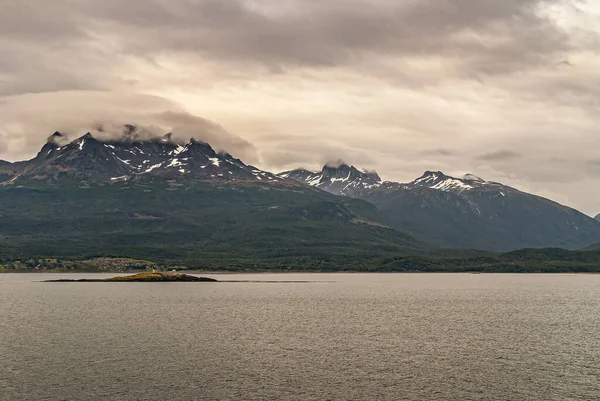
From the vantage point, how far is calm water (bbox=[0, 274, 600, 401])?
252 ft

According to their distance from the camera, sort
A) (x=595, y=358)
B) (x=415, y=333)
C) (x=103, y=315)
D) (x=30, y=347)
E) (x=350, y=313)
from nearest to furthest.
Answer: (x=595, y=358)
(x=30, y=347)
(x=415, y=333)
(x=103, y=315)
(x=350, y=313)

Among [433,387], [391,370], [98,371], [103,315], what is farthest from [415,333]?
[103,315]

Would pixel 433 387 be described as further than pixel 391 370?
No

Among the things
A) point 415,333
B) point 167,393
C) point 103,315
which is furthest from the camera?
point 103,315

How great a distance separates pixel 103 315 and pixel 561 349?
103964mm

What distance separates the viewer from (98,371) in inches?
3413

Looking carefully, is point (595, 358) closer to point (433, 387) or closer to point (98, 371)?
point (433, 387)

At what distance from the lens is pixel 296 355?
101 metres

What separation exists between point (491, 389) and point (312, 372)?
23126 millimetres

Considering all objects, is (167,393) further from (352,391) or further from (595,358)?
(595,358)

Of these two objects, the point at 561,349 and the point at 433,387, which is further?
the point at 561,349

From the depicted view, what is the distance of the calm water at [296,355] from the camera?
76750mm

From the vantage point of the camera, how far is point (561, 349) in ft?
355

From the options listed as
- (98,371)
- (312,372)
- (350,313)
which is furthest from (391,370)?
(350,313)
